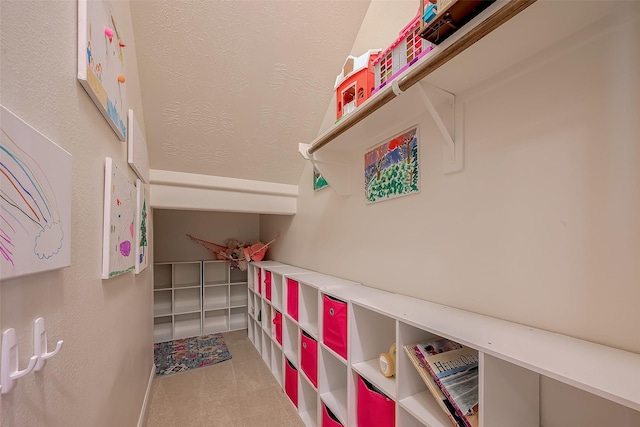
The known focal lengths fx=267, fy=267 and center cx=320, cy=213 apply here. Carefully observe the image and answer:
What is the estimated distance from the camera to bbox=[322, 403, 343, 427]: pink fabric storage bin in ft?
4.61

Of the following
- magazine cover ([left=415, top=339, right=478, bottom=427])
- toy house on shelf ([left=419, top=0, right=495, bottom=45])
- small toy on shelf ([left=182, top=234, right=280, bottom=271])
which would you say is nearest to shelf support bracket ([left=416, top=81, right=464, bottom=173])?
toy house on shelf ([left=419, top=0, right=495, bottom=45])

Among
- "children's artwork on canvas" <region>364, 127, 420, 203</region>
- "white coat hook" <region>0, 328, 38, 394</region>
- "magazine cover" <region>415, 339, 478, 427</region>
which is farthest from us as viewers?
"children's artwork on canvas" <region>364, 127, 420, 203</region>

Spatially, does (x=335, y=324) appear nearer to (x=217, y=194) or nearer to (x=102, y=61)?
(x=102, y=61)

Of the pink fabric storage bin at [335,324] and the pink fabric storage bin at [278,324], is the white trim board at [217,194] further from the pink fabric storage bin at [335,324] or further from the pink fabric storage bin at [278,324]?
the pink fabric storage bin at [335,324]

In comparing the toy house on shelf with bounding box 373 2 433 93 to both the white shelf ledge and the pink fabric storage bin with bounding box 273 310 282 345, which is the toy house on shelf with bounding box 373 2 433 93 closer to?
the white shelf ledge

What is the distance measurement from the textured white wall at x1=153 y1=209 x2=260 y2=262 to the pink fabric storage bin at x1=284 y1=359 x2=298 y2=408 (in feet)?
6.82

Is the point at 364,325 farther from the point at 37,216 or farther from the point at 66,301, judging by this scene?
the point at 37,216

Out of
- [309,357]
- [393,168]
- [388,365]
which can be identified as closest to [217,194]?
[309,357]

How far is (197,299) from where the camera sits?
11.4 ft

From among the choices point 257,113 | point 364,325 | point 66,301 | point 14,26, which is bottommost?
point 364,325

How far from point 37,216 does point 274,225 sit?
284 centimetres

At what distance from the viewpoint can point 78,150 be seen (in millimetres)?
737

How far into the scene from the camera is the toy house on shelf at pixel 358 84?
1336 millimetres

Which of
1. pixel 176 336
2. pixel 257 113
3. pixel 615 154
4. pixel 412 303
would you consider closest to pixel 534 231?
pixel 615 154
